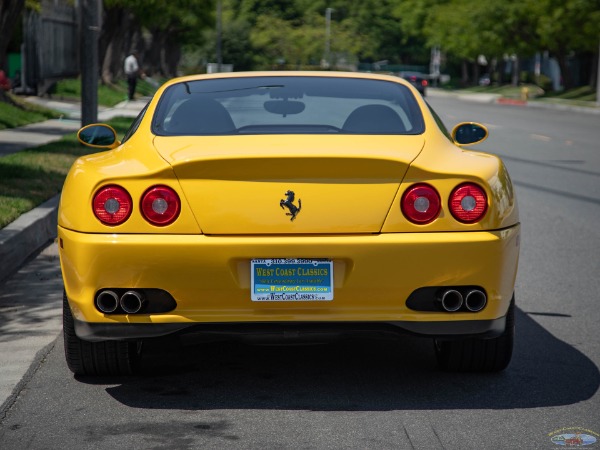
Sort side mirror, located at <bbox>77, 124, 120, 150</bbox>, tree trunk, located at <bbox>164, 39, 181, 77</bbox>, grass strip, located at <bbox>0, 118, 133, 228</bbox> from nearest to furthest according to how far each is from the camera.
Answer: side mirror, located at <bbox>77, 124, 120, 150</bbox> → grass strip, located at <bbox>0, 118, 133, 228</bbox> → tree trunk, located at <bbox>164, 39, 181, 77</bbox>

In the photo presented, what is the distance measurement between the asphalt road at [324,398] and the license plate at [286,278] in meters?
0.49

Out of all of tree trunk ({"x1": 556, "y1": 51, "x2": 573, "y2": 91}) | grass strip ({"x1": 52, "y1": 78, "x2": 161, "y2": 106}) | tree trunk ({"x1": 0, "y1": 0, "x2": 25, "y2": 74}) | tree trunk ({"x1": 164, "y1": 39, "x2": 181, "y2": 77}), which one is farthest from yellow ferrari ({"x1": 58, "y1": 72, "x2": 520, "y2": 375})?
A: tree trunk ({"x1": 164, "y1": 39, "x2": 181, "y2": 77})

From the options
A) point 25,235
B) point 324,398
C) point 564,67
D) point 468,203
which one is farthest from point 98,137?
point 564,67

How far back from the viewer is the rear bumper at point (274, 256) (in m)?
5.00

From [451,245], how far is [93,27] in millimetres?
10206

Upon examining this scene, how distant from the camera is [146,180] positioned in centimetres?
509

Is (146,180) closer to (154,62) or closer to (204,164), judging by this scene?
(204,164)

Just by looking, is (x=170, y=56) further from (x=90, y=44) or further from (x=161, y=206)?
(x=161, y=206)

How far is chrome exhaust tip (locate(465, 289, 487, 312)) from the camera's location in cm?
516

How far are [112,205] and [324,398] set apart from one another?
122 cm

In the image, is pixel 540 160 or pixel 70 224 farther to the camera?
pixel 540 160

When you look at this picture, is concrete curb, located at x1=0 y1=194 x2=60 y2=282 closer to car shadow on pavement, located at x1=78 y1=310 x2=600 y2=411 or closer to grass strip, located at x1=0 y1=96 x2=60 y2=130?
car shadow on pavement, located at x1=78 y1=310 x2=600 y2=411

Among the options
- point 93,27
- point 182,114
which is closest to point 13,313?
point 182,114

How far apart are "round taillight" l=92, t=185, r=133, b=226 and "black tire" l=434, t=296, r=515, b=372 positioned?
155 centimetres
